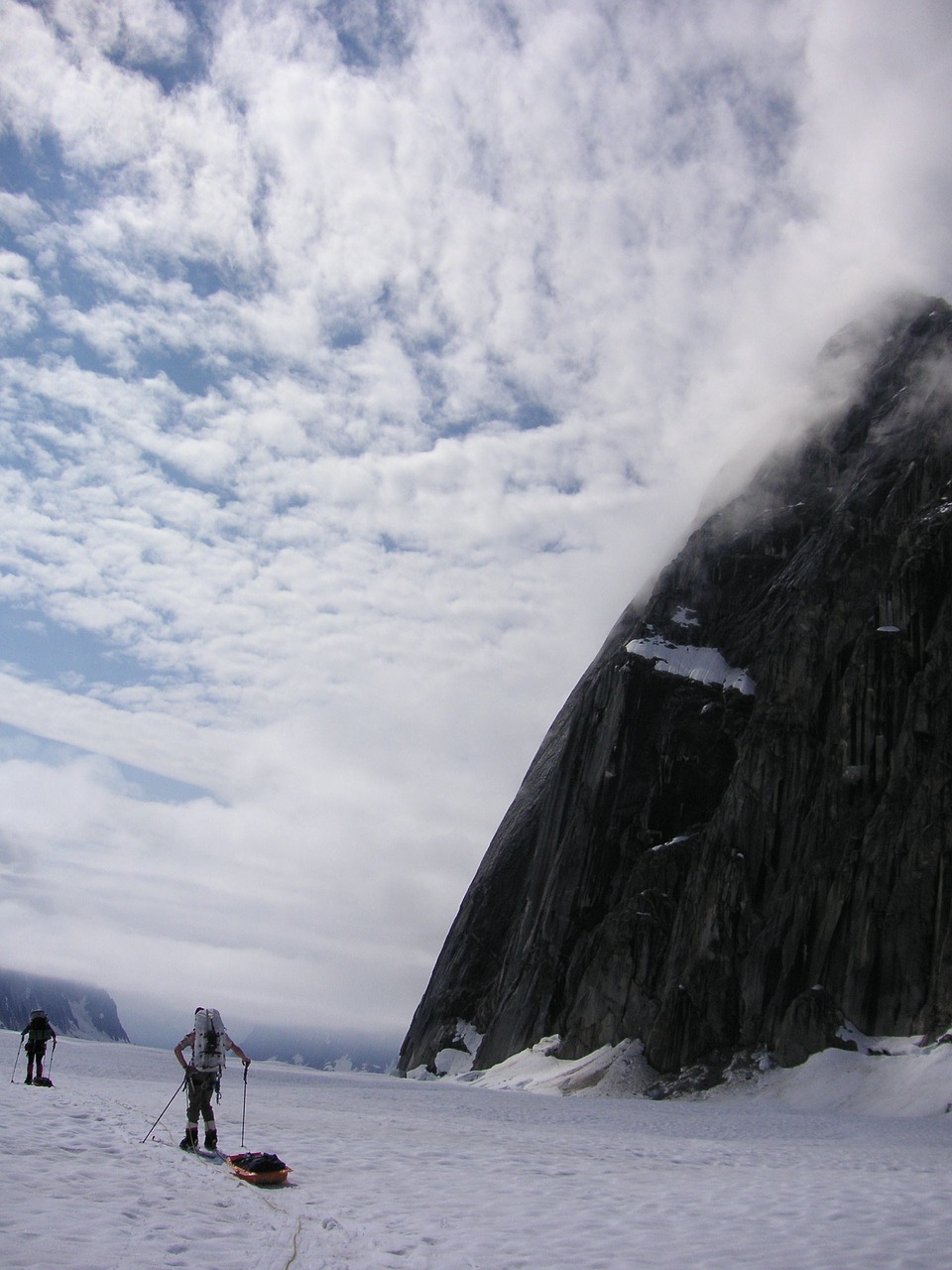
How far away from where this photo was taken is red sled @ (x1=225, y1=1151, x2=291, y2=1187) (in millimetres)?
10920

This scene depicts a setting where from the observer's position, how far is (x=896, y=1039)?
143ft

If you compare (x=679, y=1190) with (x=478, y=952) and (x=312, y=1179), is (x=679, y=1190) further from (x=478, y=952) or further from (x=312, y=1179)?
(x=478, y=952)

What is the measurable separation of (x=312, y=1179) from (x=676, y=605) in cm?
6773

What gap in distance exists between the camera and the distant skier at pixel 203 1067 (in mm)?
13172

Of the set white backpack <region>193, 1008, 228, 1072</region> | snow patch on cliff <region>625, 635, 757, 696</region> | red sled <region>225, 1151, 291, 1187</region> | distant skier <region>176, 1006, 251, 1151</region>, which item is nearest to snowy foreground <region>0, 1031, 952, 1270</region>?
red sled <region>225, 1151, 291, 1187</region>

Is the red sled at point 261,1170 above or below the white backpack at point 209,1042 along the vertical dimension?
below

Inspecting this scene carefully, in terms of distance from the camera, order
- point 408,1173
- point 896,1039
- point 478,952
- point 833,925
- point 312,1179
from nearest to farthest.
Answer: point 312,1179 → point 408,1173 → point 896,1039 → point 833,925 → point 478,952

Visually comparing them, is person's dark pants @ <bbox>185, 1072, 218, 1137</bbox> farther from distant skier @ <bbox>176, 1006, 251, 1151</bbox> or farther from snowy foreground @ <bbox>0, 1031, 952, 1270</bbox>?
snowy foreground @ <bbox>0, 1031, 952, 1270</bbox>

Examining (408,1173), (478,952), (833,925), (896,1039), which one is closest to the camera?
(408,1173)

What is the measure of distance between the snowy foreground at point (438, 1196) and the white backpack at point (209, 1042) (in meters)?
1.17

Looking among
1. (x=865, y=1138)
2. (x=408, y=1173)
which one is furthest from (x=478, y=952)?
(x=408, y=1173)

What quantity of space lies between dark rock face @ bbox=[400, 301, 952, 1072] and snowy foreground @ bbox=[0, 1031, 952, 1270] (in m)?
29.4

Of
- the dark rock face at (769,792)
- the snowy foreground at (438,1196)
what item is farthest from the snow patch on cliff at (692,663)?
the snowy foreground at (438,1196)

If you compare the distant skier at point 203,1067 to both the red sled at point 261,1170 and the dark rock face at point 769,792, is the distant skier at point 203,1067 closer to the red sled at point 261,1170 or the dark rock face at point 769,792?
the red sled at point 261,1170
